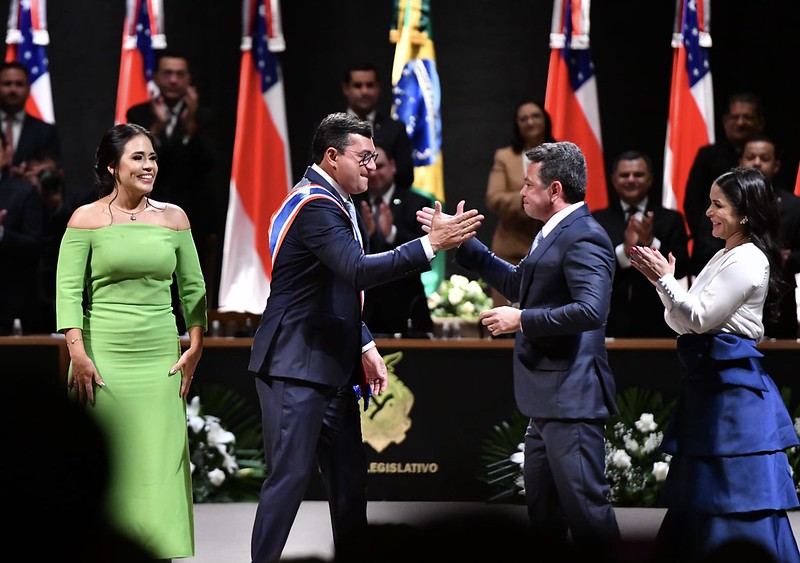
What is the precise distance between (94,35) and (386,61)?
88.8 inches

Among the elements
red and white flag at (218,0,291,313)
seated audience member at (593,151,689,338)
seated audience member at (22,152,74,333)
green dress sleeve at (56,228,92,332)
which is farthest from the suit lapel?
red and white flag at (218,0,291,313)

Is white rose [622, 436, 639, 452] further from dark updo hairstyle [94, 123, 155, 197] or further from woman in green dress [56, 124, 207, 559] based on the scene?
dark updo hairstyle [94, 123, 155, 197]

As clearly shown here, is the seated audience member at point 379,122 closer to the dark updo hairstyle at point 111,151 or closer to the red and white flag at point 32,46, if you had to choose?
the red and white flag at point 32,46

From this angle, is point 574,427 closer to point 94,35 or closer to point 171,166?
point 171,166

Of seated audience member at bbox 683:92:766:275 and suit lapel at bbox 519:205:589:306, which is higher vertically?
seated audience member at bbox 683:92:766:275

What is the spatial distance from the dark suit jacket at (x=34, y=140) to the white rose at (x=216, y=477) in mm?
2373

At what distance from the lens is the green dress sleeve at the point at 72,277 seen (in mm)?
3764

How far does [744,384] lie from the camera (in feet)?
11.8

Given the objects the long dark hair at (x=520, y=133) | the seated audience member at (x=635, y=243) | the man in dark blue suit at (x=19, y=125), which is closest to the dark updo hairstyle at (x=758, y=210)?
the seated audience member at (x=635, y=243)

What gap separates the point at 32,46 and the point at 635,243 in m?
4.22

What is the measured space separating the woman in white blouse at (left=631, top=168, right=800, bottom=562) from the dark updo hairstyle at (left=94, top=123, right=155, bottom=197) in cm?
Answer: 177

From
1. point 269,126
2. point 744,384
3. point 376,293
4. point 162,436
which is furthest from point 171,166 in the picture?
point 744,384

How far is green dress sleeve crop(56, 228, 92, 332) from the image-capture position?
3.76 meters

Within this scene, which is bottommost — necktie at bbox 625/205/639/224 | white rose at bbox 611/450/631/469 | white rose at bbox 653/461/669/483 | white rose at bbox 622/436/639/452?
white rose at bbox 653/461/669/483
